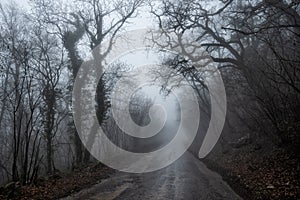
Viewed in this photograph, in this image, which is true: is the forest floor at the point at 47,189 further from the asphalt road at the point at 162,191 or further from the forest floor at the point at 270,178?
the forest floor at the point at 270,178

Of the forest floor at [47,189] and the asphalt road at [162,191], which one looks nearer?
the asphalt road at [162,191]

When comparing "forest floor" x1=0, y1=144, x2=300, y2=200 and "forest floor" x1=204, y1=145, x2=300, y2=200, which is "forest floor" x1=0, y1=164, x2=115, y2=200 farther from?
"forest floor" x1=204, y1=145, x2=300, y2=200

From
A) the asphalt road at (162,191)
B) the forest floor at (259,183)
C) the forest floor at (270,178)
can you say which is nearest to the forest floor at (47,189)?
the forest floor at (259,183)

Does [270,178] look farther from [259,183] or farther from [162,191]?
[162,191]

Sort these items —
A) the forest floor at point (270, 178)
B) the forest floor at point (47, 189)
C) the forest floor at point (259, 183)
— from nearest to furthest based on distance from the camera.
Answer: the forest floor at point (270, 178)
the forest floor at point (259, 183)
the forest floor at point (47, 189)

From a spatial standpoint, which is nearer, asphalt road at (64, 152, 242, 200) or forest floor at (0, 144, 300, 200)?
forest floor at (0, 144, 300, 200)

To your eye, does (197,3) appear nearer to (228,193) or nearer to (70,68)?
(70,68)

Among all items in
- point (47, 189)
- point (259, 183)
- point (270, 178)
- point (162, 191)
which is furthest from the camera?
point (47, 189)

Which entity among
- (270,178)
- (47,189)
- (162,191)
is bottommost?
(162,191)

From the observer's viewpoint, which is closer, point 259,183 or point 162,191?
point 259,183

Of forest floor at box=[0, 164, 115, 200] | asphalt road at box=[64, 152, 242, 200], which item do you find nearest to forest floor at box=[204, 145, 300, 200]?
asphalt road at box=[64, 152, 242, 200]

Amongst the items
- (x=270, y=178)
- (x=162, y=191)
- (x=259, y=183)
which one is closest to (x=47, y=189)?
(x=162, y=191)

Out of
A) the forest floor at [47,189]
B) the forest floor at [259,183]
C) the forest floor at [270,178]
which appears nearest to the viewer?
the forest floor at [270,178]

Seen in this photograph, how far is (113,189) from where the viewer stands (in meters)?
Answer: 10.3
